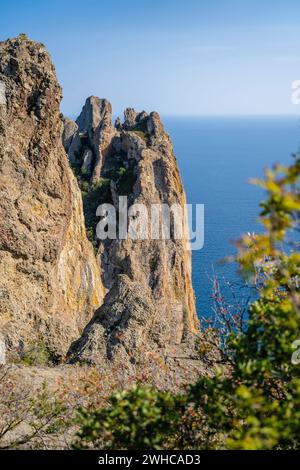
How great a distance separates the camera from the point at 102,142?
53.1 metres

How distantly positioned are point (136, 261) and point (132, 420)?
106ft

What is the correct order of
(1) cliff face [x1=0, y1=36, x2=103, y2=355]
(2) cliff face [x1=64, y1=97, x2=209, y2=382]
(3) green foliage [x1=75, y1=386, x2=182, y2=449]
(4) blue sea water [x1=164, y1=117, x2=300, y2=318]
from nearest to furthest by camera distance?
1. (3) green foliage [x1=75, y1=386, x2=182, y2=449]
2. (2) cliff face [x1=64, y1=97, x2=209, y2=382]
3. (1) cliff face [x1=0, y1=36, x2=103, y2=355]
4. (4) blue sea water [x1=164, y1=117, x2=300, y2=318]

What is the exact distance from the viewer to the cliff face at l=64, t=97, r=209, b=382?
16.3m

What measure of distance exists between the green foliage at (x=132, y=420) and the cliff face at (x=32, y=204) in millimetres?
12084

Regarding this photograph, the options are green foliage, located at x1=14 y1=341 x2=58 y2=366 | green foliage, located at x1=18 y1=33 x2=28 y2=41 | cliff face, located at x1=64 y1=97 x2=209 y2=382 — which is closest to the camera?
cliff face, located at x1=64 y1=97 x2=209 y2=382

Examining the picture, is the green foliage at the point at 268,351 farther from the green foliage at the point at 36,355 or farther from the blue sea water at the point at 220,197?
the blue sea water at the point at 220,197

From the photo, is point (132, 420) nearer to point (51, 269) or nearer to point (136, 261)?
point (51, 269)

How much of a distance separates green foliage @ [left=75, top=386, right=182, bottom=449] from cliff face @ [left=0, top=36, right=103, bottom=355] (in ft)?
39.6

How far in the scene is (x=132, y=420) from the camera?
720 centimetres

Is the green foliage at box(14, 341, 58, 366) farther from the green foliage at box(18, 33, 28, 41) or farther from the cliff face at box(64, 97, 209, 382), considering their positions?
the green foliage at box(18, 33, 28, 41)

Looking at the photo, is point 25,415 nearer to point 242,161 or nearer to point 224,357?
point 224,357

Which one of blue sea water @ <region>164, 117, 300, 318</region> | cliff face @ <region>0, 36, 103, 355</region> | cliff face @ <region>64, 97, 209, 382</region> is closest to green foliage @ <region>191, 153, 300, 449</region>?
cliff face @ <region>64, 97, 209, 382</region>

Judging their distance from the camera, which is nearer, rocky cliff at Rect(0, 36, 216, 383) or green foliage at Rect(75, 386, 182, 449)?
green foliage at Rect(75, 386, 182, 449)

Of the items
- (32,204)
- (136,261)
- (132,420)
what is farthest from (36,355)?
(136,261)
